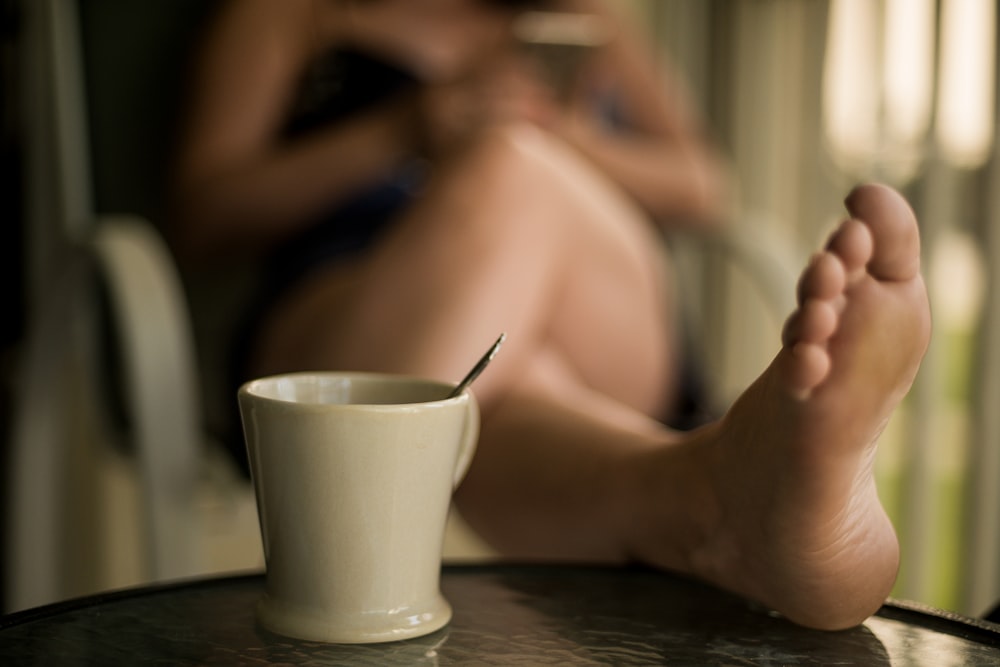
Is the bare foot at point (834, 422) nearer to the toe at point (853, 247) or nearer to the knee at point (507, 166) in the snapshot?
the toe at point (853, 247)

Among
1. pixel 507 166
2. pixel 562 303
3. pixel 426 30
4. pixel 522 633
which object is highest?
pixel 426 30

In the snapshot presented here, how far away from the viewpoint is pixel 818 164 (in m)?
2.06

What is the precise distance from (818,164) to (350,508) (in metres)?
1.78

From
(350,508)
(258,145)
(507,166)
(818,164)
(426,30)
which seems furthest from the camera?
(818,164)

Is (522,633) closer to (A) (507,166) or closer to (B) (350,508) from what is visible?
A: (B) (350,508)

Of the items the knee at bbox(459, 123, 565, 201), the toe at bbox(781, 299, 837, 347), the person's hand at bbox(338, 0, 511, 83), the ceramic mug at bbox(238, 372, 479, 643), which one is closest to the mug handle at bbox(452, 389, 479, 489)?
the ceramic mug at bbox(238, 372, 479, 643)

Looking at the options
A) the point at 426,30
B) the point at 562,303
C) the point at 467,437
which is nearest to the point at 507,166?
the point at 562,303

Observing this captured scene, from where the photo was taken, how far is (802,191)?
6.92ft

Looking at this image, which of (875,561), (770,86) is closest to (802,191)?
(770,86)

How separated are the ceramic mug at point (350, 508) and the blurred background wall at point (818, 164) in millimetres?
809

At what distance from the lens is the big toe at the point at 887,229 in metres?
0.46

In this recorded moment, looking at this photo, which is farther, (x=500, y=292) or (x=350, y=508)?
(x=500, y=292)

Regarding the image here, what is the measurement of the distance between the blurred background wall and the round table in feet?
2.51

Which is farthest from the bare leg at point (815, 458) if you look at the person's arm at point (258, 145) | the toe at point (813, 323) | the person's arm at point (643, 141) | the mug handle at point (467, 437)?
the person's arm at point (643, 141)
